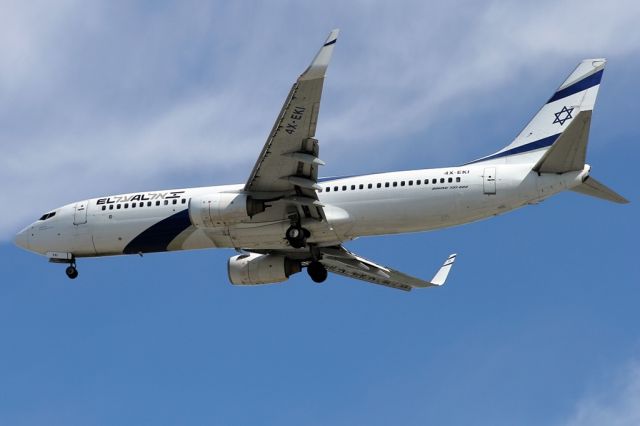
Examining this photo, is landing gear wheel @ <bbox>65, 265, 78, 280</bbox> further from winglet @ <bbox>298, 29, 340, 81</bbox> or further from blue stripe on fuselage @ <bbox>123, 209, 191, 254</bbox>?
winglet @ <bbox>298, 29, 340, 81</bbox>

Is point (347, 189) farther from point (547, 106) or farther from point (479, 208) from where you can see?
point (547, 106)

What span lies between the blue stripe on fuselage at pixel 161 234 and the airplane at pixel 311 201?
0.04 metres

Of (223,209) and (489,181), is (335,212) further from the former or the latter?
(489,181)

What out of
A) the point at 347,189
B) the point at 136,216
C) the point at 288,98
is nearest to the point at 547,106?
the point at 347,189

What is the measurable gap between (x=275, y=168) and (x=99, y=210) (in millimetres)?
8677

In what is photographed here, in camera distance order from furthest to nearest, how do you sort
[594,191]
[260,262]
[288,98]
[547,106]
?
1. [260,262]
2. [547,106]
3. [594,191]
4. [288,98]

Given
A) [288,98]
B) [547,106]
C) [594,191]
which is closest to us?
[288,98]

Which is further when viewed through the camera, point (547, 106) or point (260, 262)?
point (260, 262)

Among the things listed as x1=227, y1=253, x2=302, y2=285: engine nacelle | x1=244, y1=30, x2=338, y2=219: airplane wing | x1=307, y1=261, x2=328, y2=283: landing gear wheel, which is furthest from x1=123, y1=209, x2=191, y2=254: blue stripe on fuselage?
x1=307, y1=261, x2=328, y2=283: landing gear wheel

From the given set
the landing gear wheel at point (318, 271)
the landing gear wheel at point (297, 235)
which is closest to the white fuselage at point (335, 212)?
the landing gear wheel at point (297, 235)

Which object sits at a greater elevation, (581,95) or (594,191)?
(581,95)

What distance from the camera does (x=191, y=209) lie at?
4175 centimetres

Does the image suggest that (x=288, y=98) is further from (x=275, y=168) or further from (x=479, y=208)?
(x=479, y=208)

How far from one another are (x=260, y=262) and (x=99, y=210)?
620 cm
